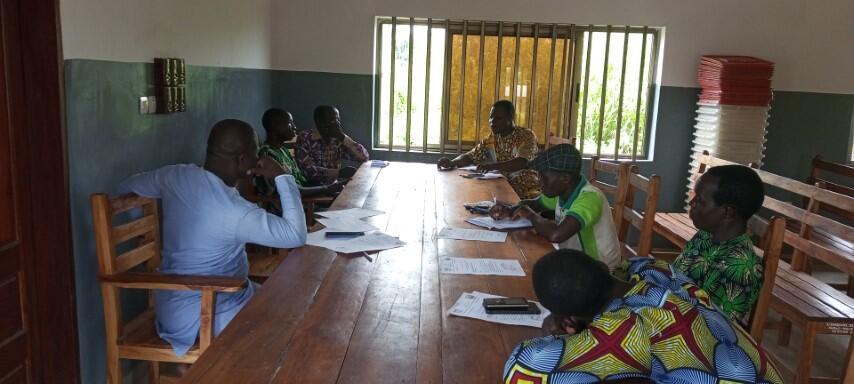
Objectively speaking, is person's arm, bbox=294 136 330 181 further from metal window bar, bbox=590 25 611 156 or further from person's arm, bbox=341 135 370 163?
metal window bar, bbox=590 25 611 156

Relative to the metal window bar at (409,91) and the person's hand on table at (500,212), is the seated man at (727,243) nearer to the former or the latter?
the person's hand on table at (500,212)

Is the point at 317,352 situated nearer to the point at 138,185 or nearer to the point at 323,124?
the point at 138,185

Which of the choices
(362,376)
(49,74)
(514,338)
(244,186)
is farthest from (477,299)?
(244,186)

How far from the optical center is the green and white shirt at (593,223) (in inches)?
99.7

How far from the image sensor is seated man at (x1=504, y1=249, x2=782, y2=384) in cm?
126

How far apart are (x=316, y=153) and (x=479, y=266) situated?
2769 millimetres

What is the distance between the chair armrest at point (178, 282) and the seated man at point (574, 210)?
46.5 inches

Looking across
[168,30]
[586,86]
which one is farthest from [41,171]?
[586,86]

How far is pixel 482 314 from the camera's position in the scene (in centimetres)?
176

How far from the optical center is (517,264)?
88.4 inches

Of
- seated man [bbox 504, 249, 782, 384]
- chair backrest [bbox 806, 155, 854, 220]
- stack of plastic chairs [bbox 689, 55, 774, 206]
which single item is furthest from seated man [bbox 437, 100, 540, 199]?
seated man [bbox 504, 249, 782, 384]

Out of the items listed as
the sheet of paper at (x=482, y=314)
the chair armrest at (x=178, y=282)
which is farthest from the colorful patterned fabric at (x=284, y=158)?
the sheet of paper at (x=482, y=314)

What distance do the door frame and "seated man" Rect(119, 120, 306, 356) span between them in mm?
316

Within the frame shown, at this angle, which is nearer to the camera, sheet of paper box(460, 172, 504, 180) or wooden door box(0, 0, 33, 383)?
wooden door box(0, 0, 33, 383)
